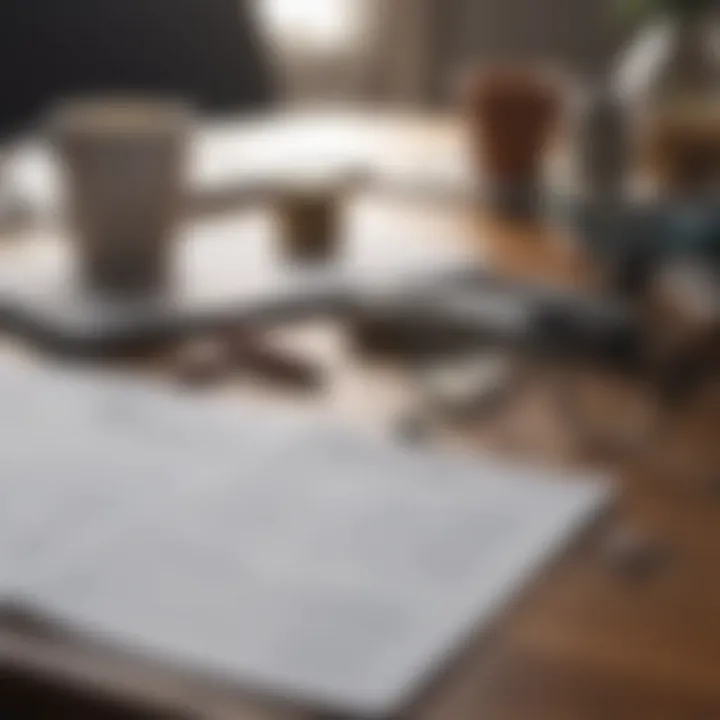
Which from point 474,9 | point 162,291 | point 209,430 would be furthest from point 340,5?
point 209,430

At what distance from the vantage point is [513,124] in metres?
1.47

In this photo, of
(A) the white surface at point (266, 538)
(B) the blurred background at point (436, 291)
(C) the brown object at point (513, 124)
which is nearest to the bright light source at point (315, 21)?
(B) the blurred background at point (436, 291)

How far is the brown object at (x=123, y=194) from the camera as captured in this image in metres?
→ 1.15

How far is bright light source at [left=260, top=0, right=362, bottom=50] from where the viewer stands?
2.99 meters

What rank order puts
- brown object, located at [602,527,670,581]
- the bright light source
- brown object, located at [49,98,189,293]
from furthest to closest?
the bright light source → brown object, located at [49,98,189,293] → brown object, located at [602,527,670,581]

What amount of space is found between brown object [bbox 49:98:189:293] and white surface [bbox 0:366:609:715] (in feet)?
0.84

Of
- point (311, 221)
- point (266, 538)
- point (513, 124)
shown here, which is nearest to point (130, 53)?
point (513, 124)

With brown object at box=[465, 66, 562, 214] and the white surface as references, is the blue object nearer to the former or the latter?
brown object at box=[465, 66, 562, 214]

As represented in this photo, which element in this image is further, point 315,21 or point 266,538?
point 315,21

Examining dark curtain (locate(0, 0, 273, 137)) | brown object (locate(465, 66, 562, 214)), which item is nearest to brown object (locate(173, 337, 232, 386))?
brown object (locate(465, 66, 562, 214))

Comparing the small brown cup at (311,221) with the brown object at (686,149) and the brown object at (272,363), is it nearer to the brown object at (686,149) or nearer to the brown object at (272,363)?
the brown object at (272,363)

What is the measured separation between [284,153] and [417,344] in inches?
25.5

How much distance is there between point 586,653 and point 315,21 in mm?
2492

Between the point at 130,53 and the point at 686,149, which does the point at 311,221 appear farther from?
the point at 130,53
